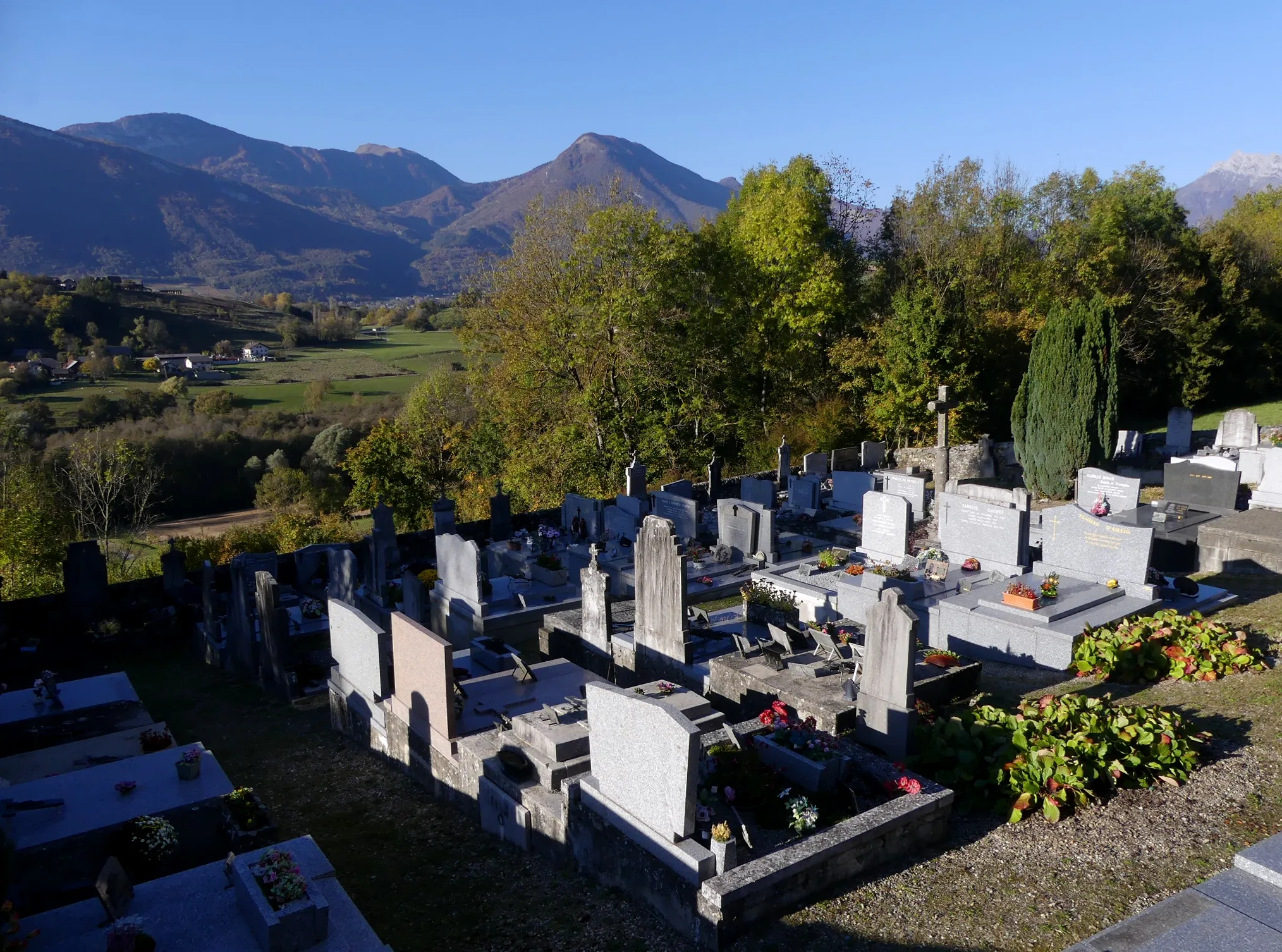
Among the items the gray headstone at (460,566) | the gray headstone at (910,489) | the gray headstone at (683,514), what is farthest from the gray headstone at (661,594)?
the gray headstone at (910,489)

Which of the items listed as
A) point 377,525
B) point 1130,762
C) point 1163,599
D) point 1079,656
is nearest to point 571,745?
point 1130,762

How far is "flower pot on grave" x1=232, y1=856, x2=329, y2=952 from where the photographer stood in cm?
515

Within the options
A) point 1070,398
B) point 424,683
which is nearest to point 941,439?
point 1070,398

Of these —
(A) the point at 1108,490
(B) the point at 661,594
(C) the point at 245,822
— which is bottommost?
(C) the point at 245,822

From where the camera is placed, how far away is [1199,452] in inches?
944

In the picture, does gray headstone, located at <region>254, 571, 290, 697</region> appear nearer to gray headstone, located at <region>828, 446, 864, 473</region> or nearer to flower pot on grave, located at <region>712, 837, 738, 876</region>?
flower pot on grave, located at <region>712, 837, 738, 876</region>

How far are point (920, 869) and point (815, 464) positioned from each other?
19.0 m

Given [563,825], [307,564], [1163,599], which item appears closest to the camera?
[563,825]

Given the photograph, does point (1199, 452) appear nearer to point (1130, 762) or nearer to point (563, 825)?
point (1130, 762)

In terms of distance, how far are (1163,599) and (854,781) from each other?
743cm

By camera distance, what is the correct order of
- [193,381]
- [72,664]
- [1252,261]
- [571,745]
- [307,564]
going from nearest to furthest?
[571,745] < [72,664] < [307,564] < [1252,261] < [193,381]

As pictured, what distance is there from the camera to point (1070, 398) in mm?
23516

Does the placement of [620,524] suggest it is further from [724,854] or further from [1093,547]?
[724,854]

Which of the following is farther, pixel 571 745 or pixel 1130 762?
pixel 571 745
